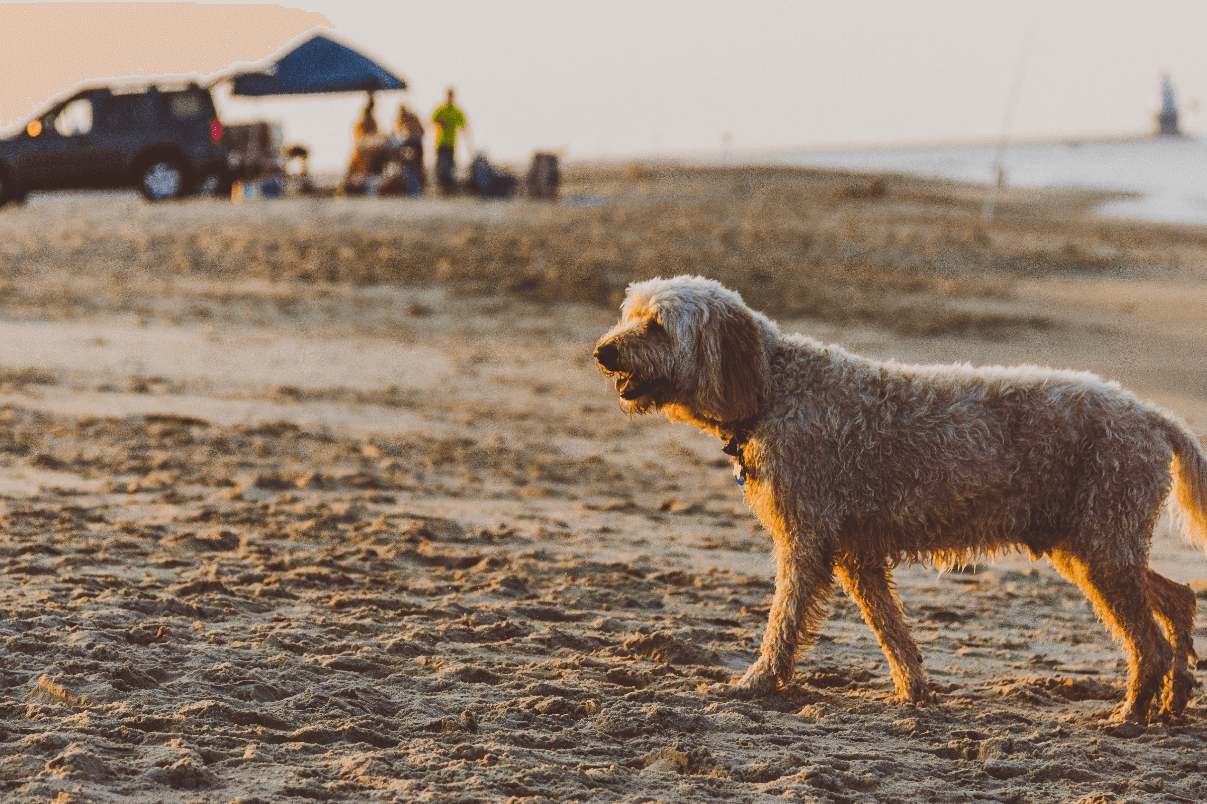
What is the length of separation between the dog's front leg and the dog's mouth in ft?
2.73

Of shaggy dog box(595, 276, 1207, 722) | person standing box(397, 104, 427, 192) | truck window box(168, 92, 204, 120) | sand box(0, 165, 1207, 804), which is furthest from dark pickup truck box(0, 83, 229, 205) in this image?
shaggy dog box(595, 276, 1207, 722)

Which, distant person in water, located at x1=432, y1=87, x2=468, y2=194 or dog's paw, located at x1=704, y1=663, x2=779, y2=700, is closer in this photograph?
dog's paw, located at x1=704, y1=663, x2=779, y2=700

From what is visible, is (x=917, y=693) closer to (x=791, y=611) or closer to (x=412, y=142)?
(x=791, y=611)

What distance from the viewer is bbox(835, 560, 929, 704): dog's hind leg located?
16.5ft

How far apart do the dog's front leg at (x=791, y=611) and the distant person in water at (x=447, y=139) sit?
60.6ft

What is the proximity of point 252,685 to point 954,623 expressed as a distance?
353 centimetres

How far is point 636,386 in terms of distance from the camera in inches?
192

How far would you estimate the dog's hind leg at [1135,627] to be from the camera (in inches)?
191

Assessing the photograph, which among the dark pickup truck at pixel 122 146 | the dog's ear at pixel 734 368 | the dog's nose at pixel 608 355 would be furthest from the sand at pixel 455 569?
the dark pickup truck at pixel 122 146

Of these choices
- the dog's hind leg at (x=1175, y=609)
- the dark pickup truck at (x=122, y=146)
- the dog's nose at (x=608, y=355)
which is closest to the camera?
the dog's nose at (x=608, y=355)

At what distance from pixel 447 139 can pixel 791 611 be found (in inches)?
743

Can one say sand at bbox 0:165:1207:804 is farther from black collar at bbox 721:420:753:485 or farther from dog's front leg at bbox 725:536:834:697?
black collar at bbox 721:420:753:485

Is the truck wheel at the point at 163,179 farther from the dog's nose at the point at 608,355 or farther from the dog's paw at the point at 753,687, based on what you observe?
the dog's paw at the point at 753,687

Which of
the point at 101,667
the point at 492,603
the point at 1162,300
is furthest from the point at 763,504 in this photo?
the point at 1162,300
